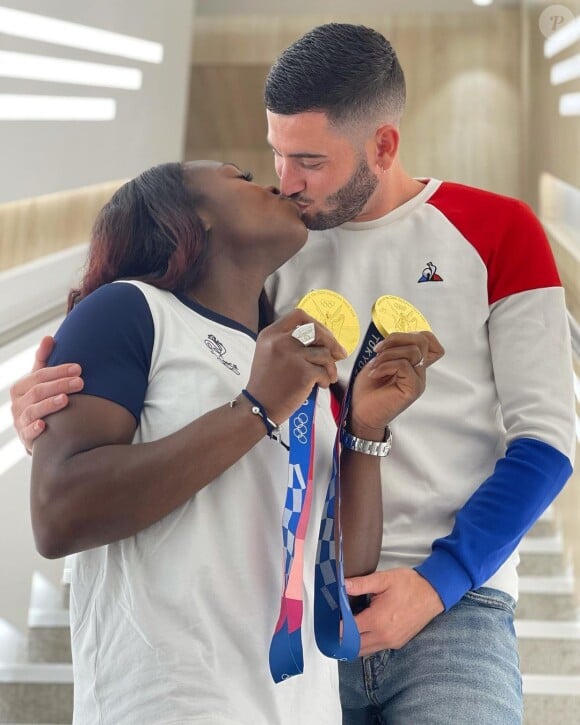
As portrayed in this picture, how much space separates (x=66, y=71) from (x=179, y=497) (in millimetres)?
3703

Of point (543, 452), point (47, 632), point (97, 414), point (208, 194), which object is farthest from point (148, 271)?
point (47, 632)

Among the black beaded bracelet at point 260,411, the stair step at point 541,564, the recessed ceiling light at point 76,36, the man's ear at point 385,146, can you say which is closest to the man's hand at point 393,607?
the black beaded bracelet at point 260,411

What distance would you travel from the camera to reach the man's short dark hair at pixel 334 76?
1.94 metres

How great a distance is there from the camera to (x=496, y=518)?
66.0 inches

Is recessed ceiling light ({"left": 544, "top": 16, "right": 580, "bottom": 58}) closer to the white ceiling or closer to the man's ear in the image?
the white ceiling

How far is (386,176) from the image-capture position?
2016mm

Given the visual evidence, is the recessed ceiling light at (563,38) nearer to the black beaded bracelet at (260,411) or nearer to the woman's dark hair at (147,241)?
the woman's dark hair at (147,241)

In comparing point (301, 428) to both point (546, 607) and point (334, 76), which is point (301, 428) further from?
point (546, 607)

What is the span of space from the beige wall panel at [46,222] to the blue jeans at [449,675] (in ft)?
8.63

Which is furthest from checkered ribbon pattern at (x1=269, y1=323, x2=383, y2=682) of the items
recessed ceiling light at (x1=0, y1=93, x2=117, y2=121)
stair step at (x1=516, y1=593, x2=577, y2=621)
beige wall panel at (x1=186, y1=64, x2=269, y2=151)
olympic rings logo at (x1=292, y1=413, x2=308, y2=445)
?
beige wall panel at (x1=186, y1=64, x2=269, y2=151)

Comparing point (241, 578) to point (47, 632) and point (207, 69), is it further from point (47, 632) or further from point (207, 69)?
point (207, 69)

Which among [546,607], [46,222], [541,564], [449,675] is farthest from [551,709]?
[46,222]

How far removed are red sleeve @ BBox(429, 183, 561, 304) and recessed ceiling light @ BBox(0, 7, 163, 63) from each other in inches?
99.7

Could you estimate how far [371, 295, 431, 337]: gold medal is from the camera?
1384mm
